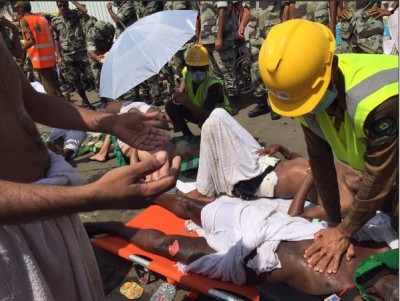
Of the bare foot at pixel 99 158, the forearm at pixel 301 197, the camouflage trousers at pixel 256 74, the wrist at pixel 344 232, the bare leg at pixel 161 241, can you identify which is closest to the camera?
the wrist at pixel 344 232

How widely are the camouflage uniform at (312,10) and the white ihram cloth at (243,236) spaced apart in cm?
358

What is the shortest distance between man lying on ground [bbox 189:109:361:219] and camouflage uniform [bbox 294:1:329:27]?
278cm

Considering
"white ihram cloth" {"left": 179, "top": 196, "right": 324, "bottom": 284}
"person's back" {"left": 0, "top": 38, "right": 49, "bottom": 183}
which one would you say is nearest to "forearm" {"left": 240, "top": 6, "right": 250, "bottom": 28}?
"white ihram cloth" {"left": 179, "top": 196, "right": 324, "bottom": 284}

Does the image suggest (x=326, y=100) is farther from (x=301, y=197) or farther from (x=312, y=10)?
(x=312, y=10)

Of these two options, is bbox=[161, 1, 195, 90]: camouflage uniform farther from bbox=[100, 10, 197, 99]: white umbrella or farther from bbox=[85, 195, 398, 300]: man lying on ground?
bbox=[85, 195, 398, 300]: man lying on ground

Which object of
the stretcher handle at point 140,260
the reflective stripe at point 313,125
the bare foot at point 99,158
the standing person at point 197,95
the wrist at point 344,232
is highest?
the reflective stripe at point 313,125

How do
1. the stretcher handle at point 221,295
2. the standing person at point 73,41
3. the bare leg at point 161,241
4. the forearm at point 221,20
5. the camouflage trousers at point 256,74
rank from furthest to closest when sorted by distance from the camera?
the standing person at point 73,41, the forearm at point 221,20, the camouflage trousers at point 256,74, the bare leg at point 161,241, the stretcher handle at point 221,295

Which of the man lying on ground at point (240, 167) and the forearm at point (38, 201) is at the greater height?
the forearm at point (38, 201)

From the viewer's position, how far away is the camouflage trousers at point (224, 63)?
6000 mm

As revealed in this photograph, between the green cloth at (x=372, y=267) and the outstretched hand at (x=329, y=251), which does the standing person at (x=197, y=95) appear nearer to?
the outstretched hand at (x=329, y=251)

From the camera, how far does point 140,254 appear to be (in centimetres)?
273

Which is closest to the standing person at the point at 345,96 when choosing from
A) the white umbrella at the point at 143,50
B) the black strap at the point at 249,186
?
the black strap at the point at 249,186

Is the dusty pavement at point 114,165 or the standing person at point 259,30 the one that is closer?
the dusty pavement at point 114,165

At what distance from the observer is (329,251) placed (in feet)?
6.97
